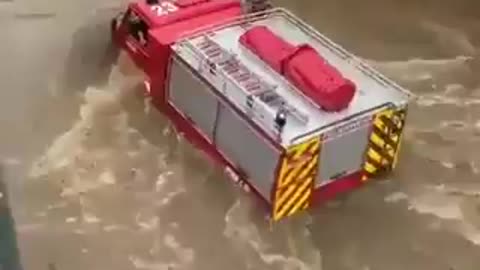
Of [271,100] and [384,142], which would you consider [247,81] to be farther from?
[384,142]

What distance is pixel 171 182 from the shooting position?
2.28 meters

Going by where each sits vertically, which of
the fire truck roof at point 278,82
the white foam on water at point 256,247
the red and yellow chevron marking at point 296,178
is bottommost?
the white foam on water at point 256,247

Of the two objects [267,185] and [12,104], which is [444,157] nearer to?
[267,185]

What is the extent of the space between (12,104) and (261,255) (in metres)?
0.72

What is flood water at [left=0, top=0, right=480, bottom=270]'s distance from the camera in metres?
2.13

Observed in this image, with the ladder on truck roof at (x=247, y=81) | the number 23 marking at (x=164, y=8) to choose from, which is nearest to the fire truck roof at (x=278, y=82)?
the ladder on truck roof at (x=247, y=81)

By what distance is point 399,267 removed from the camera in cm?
212

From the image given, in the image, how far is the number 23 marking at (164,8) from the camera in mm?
2443

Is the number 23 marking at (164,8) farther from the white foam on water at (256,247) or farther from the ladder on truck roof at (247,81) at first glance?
the white foam on water at (256,247)

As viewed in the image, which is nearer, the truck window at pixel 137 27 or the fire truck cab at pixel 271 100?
the fire truck cab at pixel 271 100

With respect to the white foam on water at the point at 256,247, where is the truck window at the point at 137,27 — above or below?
above

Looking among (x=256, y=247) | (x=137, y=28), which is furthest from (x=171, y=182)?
(x=137, y=28)

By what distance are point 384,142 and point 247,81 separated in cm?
Answer: 32

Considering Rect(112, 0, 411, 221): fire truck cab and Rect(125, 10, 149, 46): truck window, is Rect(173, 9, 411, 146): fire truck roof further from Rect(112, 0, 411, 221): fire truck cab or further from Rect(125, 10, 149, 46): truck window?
Rect(125, 10, 149, 46): truck window
